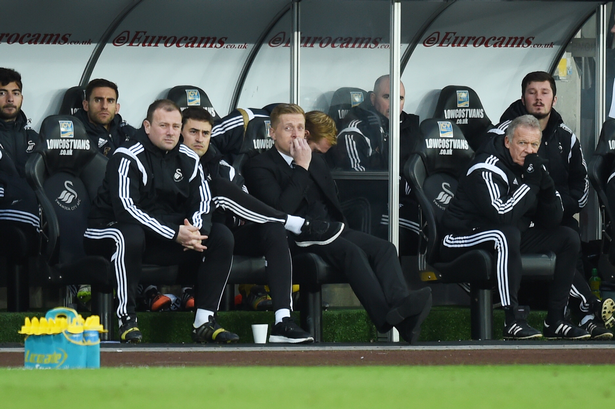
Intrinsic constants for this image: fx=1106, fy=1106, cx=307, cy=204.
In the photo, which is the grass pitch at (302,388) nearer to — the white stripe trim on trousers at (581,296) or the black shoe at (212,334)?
the black shoe at (212,334)

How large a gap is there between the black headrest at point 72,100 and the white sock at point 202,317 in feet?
7.06

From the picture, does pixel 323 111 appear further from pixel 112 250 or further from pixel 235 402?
pixel 235 402

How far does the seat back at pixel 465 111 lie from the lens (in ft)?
23.8

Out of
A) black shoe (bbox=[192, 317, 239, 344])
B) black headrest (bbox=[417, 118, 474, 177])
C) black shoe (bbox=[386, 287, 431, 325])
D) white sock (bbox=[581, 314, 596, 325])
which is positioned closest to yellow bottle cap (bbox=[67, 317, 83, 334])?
black shoe (bbox=[192, 317, 239, 344])

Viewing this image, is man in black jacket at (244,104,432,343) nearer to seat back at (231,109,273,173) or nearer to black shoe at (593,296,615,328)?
seat back at (231,109,273,173)

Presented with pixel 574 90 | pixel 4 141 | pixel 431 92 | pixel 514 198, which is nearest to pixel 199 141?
pixel 4 141

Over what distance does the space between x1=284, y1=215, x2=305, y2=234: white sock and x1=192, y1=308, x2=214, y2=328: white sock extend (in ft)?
1.98

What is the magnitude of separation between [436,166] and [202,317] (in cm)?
184

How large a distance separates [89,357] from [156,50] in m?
3.64

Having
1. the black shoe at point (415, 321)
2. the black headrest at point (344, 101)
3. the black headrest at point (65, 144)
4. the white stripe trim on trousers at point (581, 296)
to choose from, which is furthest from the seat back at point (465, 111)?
the black headrest at point (65, 144)

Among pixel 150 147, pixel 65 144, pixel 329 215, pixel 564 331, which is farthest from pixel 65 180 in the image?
pixel 564 331

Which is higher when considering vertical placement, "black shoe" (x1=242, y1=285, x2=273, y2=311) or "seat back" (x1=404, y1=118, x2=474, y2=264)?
"seat back" (x1=404, y1=118, x2=474, y2=264)

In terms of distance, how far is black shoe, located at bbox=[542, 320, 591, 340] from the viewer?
5.76 meters

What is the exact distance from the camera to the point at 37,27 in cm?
701
